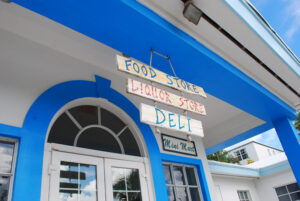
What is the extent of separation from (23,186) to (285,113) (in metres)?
4.82

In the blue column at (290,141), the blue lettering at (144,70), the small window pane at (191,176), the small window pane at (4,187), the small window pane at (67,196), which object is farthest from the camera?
the small window pane at (191,176)

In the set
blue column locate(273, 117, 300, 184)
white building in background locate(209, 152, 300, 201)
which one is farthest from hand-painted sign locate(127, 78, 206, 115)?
white building in background locate(209, 152, 300, 201)

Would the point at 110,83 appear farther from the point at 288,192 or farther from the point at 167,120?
the point at 288,192

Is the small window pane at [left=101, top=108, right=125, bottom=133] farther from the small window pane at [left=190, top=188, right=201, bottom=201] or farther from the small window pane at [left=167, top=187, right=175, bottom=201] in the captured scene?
the small window pane at [left=190, top=188, right=201, bottom=201]

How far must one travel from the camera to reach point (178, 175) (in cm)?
479

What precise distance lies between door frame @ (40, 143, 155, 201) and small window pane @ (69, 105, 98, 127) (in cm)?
50

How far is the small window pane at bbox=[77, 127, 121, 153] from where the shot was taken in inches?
141

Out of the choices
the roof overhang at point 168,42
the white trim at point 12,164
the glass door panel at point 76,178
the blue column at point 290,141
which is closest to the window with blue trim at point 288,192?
the blue column at point 290,141

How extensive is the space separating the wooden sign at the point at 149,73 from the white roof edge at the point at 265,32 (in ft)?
3.54

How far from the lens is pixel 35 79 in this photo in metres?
3.34

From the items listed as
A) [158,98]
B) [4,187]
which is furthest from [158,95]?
[4,187]

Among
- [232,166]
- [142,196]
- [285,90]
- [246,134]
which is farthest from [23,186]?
[232,166]

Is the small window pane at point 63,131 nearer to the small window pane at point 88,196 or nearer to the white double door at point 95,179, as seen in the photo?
the white double door at point 95,179

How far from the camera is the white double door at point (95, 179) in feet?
10.0
